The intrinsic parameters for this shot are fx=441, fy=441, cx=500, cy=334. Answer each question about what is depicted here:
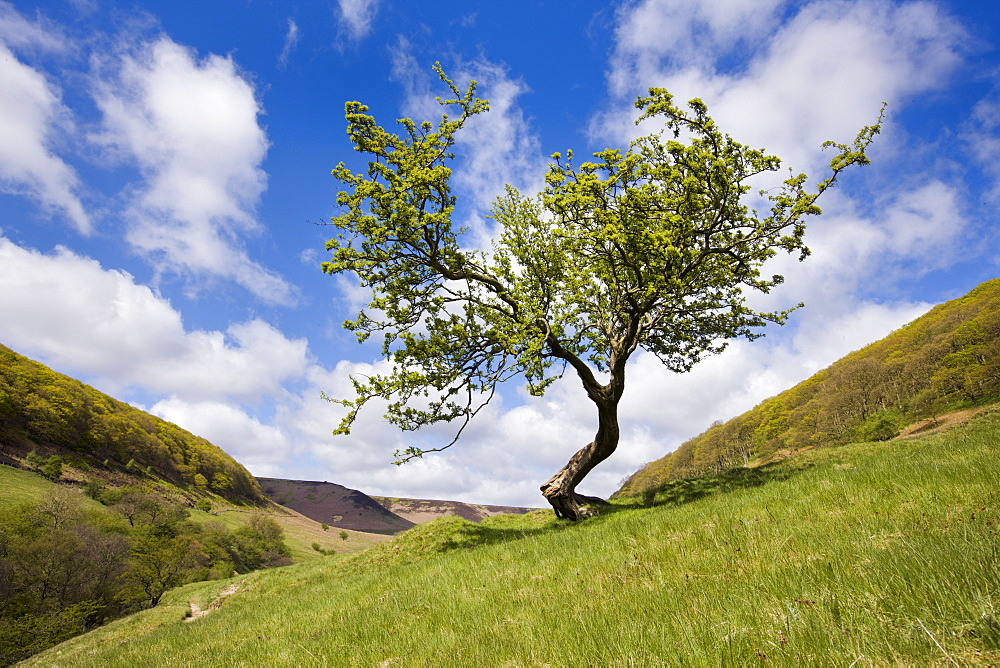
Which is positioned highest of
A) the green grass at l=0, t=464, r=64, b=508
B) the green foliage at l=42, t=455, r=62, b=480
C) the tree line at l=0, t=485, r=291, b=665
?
the green foliage at l=42, t=455, r=62, b=480

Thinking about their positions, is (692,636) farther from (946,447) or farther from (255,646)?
(946,447)

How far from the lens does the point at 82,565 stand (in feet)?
181

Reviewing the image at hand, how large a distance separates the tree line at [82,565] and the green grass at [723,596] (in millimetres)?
42479

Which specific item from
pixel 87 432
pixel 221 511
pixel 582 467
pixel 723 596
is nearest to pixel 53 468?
pixel 87 432

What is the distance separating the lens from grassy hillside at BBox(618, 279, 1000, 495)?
200ft

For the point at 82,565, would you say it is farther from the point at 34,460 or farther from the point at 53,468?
the point at 34,460

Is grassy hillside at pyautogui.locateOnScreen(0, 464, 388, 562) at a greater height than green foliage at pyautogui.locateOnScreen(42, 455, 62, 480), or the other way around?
green foliage at pyautogui.locateOnScreen(42, 455, 62, 480)

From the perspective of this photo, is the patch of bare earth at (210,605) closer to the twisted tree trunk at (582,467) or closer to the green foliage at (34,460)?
the twisted tree trunk at (582,467)

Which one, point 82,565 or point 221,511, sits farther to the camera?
point 221,511

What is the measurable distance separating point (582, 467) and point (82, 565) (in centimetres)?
6974

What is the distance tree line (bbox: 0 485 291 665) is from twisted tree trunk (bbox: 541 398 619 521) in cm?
3793

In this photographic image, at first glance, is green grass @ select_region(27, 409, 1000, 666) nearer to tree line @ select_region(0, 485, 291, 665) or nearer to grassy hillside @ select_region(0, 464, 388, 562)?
grassy hillside @ select_region(0, 464, 388, 562)

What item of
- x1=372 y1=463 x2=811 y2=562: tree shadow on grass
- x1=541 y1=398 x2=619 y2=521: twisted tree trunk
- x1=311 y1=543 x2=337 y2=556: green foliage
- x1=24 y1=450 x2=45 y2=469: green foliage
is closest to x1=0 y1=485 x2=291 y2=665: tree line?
x1=24 y1=450 x2=45 y2=469: green foliage

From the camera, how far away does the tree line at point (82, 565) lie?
48.2 metres
